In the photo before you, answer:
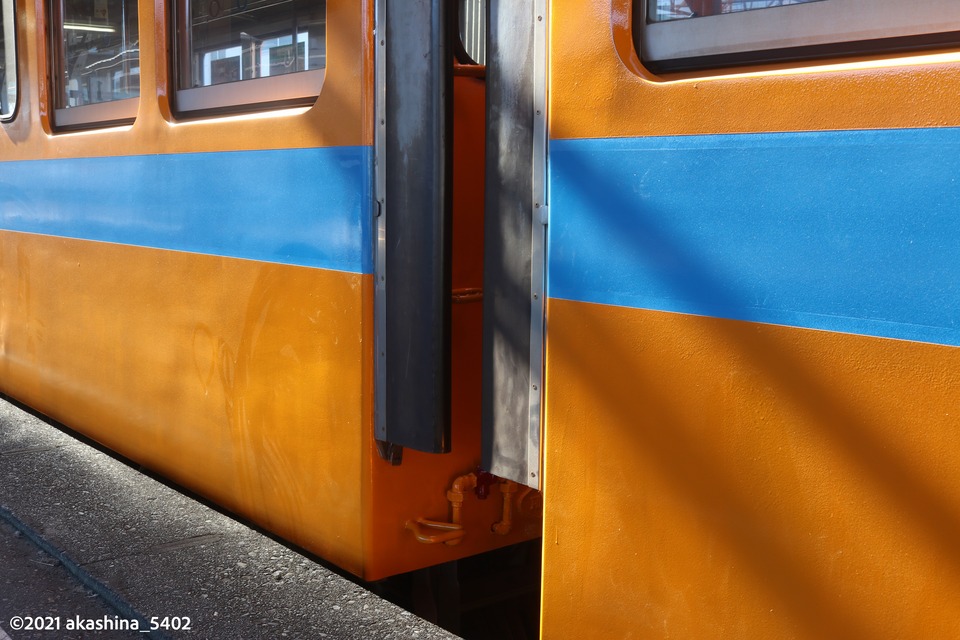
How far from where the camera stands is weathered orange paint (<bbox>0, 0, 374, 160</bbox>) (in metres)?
2.45

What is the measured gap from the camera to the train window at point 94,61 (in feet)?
A: 11.6

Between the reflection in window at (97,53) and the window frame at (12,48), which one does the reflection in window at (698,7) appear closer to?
the reflection in window at (97,53)

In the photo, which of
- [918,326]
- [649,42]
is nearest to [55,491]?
[649,42]

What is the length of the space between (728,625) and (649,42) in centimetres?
106

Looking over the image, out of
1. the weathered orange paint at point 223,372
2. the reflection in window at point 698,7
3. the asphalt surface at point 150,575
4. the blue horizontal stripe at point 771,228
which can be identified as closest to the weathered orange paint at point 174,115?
the weathered orange paint at point 223,372

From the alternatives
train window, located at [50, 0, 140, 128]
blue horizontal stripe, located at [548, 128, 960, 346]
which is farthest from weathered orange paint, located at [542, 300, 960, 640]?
train window, located at [50, 0, 140, 128]

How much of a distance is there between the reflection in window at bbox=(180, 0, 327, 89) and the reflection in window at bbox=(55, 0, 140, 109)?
40cm

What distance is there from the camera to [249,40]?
2904 mm

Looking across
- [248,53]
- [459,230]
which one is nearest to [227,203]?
[248,53]

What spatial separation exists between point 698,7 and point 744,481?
32.7 inches

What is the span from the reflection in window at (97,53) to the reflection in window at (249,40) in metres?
0.40

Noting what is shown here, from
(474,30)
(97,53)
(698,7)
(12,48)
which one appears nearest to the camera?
(698,7)

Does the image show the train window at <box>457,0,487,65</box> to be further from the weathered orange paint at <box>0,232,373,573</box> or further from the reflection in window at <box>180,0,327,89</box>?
the weathered orange paint at <box>0,232,373,573</box>

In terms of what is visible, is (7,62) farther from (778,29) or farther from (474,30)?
(778,29)
